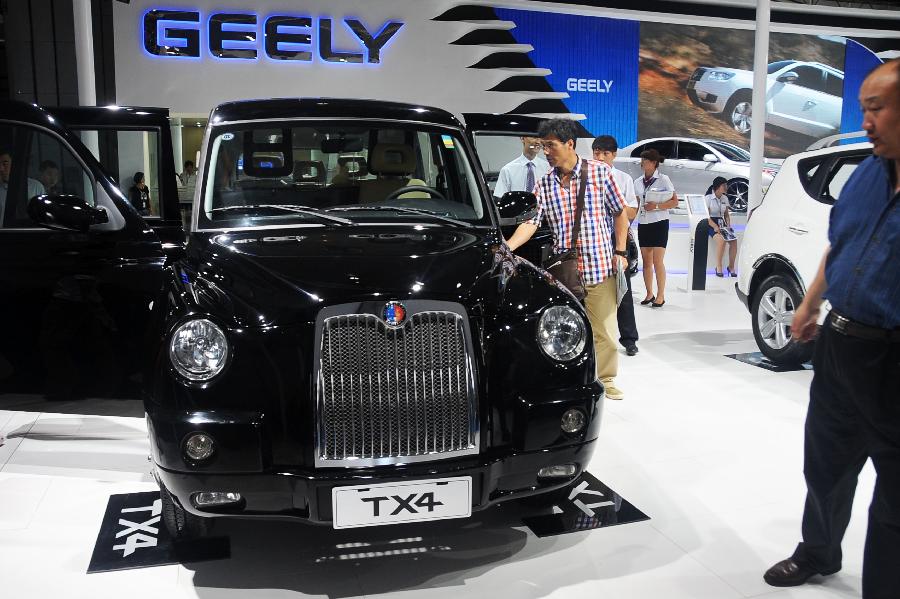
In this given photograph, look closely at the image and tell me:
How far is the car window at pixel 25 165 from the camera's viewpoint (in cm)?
381

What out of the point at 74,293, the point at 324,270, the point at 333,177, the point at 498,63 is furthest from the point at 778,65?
the point at 324,270

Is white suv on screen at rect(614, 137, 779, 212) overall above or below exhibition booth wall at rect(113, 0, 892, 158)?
below

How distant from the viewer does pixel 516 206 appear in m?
3.81

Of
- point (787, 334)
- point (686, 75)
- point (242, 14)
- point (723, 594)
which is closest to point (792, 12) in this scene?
point (686, 75)

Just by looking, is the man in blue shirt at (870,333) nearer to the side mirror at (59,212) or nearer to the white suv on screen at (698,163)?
the side mirror at (59,212)

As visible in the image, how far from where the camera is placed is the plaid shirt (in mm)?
4789

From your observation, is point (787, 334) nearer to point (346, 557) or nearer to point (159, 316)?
point (346, 557)

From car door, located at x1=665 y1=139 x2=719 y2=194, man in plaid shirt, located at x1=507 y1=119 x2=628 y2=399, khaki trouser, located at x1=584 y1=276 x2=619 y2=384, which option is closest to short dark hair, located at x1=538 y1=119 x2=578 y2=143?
man in plaid shirt, located at x1=507 y1=119 x2=628 y2=399

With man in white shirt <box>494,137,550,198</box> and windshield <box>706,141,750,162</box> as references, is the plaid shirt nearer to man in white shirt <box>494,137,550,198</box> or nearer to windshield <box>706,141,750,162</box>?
man in white shirt <box>494,137,550,198</box>

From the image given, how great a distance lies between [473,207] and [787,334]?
3.38m

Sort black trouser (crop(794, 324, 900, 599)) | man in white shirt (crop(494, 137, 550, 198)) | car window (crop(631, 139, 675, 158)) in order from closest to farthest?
black trouser (crop(794, 324, 900, 599)) → man in white shirt (crop(494, 137, 550, 198)) → car window (crop(631, 139, 675, 158))

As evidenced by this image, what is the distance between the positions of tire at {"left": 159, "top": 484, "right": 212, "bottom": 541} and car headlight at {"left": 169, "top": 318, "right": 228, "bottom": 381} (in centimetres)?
66

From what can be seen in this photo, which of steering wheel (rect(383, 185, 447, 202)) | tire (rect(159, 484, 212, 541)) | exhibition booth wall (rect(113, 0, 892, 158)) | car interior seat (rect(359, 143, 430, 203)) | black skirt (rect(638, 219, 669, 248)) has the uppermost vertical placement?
exhibition booth wall (rect(113, 0, 892, 158))

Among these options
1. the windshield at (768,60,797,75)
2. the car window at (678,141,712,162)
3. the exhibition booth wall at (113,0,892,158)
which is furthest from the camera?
the windshield at (768,60,797,75)
